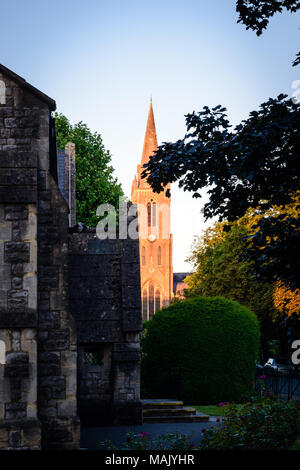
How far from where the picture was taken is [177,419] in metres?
16.9

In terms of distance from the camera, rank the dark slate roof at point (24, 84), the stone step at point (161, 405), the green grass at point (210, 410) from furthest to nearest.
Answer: the green grass at point (210, 410)
the stone step at point (161, 405)
the dark slate roof at point (24, 84)

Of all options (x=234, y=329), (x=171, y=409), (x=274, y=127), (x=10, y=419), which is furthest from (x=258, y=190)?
(x=234, y=329)

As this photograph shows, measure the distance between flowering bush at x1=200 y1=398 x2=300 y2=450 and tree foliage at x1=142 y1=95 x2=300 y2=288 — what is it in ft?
9.91

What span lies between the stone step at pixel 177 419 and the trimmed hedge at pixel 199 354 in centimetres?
302

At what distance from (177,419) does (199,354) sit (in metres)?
3.33

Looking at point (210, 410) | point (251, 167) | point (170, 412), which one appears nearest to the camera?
point (251, 167)

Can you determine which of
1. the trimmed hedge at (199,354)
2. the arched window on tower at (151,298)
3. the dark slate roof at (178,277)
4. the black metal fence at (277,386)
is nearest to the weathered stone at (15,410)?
the black metal fence at (277,386)

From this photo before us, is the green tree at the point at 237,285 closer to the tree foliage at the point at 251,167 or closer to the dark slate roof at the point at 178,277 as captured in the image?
the tree foliage at the point at 251,167

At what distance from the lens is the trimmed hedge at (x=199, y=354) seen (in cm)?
1981

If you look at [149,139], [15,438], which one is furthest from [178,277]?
[15,438]

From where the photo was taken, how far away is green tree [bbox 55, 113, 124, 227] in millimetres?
32844

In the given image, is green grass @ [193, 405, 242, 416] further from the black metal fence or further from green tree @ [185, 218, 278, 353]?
green tree @ [185, 218, 278, 353]

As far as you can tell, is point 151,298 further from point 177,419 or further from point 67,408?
point 67,408

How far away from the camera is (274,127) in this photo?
970cm
